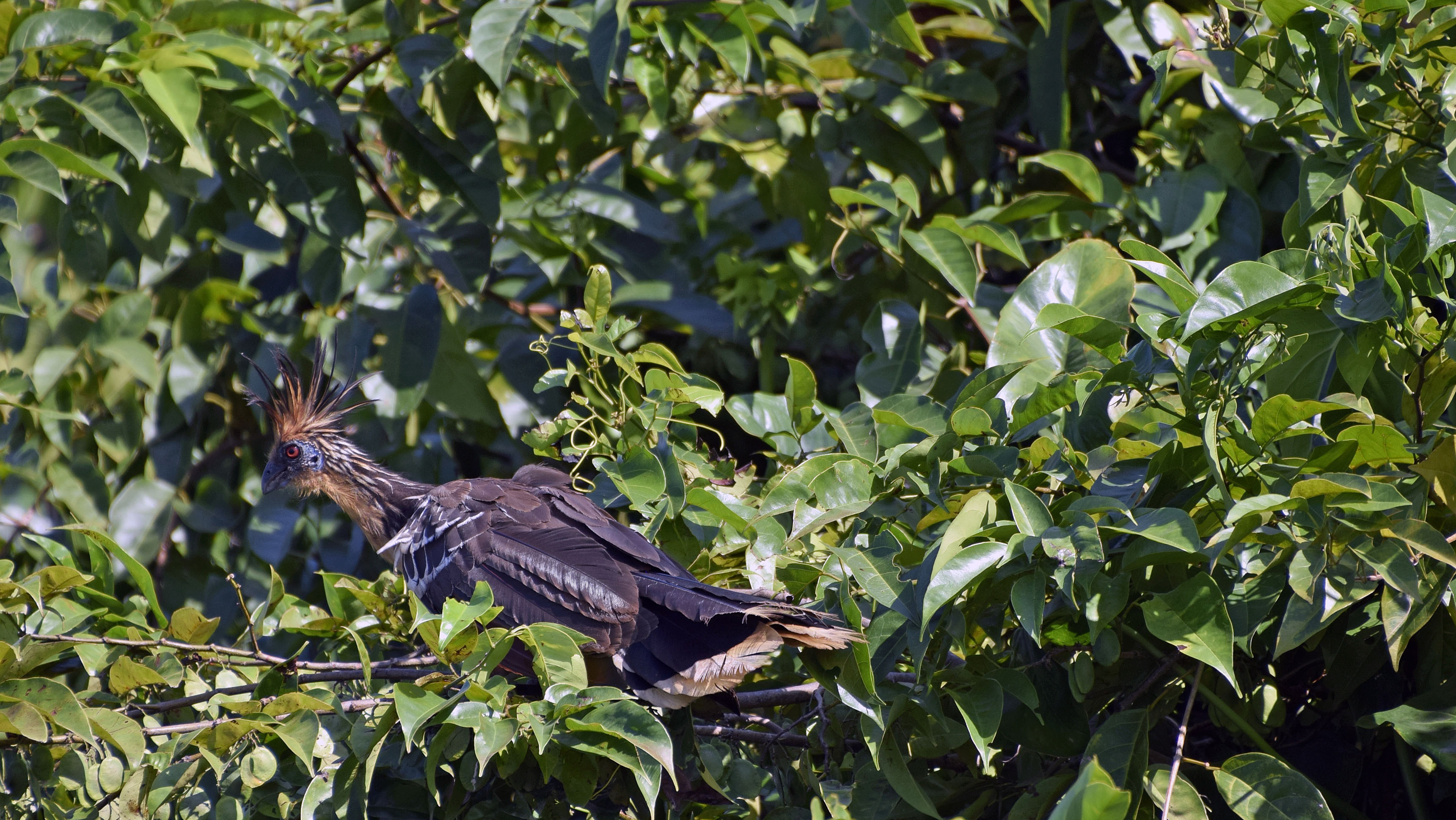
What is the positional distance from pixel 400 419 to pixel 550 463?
1.82 ft

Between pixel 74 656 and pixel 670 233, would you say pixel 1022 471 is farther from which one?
pixel 74 656

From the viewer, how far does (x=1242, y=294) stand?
5.40 ft

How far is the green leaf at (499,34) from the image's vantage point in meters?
2.73

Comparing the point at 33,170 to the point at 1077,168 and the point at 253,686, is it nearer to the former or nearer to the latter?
the point at 253,686

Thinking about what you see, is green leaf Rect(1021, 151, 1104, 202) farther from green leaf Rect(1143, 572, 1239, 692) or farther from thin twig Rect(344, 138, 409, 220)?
thin twig Rect(344, 138, 409, 220)

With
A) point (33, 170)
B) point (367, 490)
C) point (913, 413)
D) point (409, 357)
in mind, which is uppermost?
point (33, 170)

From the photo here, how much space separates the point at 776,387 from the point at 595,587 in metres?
1.42

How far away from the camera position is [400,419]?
3291 mm

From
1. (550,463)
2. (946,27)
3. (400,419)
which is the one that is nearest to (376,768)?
(400,419)

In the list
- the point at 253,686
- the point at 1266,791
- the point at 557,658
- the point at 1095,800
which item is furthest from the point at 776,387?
the point at 1095,800

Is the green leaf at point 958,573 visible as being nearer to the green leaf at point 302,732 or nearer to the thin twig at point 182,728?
the green leaf at point 302,732

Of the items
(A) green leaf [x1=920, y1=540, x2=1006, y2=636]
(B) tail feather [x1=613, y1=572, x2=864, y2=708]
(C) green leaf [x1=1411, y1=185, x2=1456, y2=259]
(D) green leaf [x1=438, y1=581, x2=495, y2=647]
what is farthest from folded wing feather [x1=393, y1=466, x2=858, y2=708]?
(C) green leaf [x1=1411, y1=185, x2=1456, y2=259]

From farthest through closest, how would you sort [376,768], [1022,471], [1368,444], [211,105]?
[211,105] → [376,768] → [1022,471] → [1368,444]

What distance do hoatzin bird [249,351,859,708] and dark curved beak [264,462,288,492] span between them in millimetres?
435
